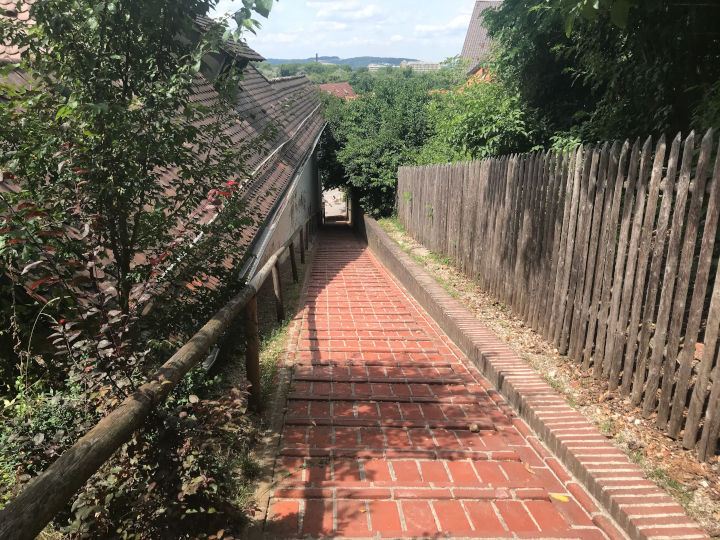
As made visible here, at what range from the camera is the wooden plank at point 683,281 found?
288cm

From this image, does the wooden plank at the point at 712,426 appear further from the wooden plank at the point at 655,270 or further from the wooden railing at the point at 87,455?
the wooden railing at the point at 87,455

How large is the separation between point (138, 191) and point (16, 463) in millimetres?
1301

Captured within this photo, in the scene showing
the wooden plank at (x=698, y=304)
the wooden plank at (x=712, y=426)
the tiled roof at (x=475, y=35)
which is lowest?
the wooden plank at (x=712, y=426)

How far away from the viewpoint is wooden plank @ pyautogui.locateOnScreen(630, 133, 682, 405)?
3080mm

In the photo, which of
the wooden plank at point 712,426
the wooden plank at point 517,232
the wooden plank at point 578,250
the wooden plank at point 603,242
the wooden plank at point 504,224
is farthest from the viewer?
the wooden plank at point 504,224

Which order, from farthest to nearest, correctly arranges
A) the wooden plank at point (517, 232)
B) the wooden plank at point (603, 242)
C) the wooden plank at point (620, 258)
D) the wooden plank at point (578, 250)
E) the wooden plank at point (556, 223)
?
the wooden plank at point (517, 232)
the wooden plank at point (556, 223)
the wooden plank at point (578, 250)
the wooden plank at point (603, 242)
the wooden plank at point (620, 258)

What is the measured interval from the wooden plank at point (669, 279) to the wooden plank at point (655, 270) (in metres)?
0.06

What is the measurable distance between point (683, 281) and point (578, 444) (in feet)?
3.81

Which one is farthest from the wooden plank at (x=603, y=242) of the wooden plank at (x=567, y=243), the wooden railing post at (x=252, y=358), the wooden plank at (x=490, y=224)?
the wooden railing post at (x=252, y=358)

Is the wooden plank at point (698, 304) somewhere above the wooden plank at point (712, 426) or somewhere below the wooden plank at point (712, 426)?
above

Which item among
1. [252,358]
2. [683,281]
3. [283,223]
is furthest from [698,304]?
[283,223]

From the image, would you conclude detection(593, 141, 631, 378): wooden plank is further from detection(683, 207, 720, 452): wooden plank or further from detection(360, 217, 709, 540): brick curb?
detection(683, 207, 720, 452): wooden plank

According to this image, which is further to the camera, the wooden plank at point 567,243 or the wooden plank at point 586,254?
the wooden plank at point 567,243

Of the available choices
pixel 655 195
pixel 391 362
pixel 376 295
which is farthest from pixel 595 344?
pixel 376 295
